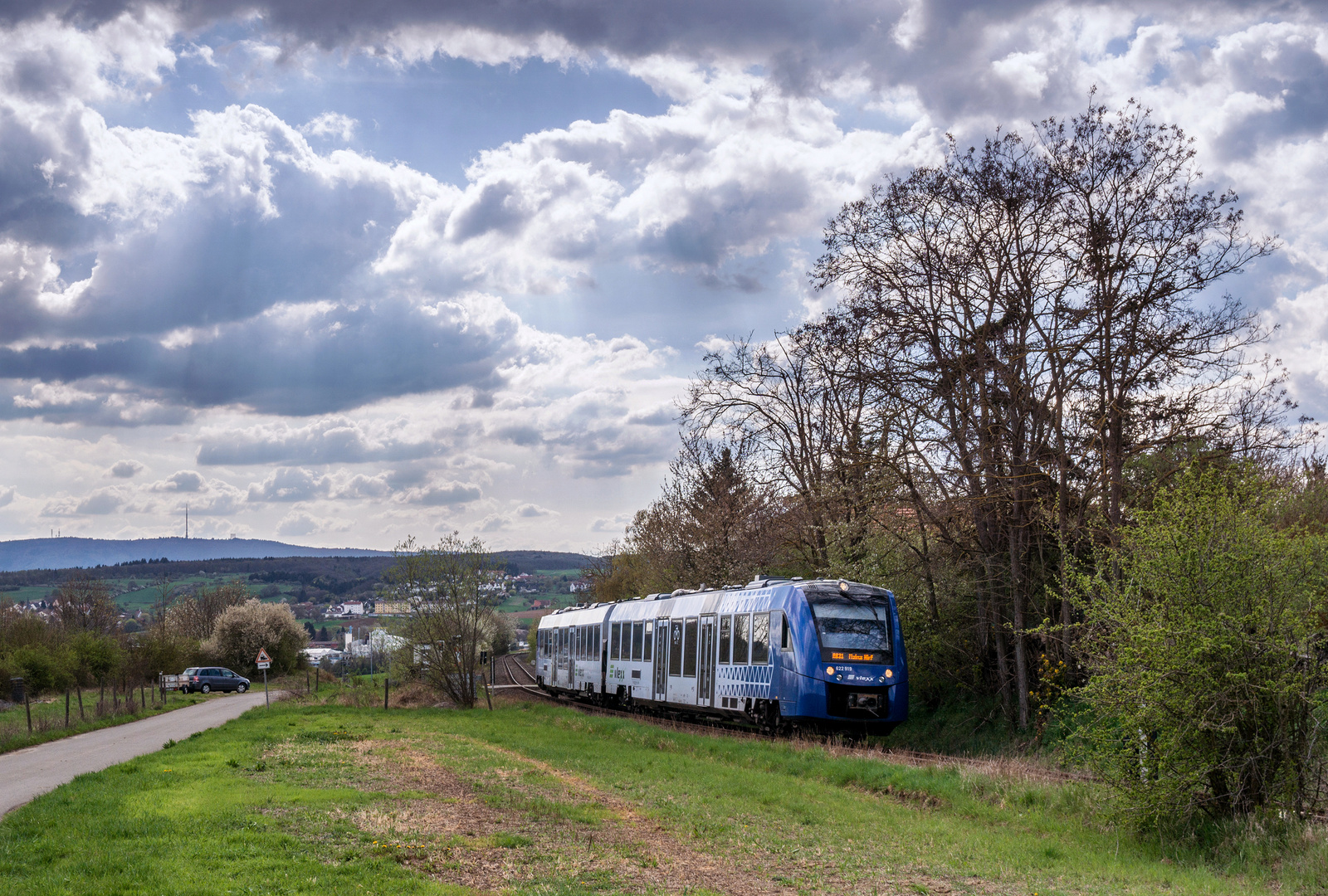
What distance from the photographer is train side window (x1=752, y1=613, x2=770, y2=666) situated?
2397 centimetres

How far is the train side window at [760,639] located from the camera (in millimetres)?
23969

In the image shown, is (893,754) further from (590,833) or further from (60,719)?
(60,719)

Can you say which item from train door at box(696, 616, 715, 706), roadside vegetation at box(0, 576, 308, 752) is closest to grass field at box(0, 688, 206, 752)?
roadside vegetation at box(0, 576, 308, 752)

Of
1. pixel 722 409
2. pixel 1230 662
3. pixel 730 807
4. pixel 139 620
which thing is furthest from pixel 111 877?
pixel 139 620

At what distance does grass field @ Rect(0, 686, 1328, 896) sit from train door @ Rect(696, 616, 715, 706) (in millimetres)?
7299

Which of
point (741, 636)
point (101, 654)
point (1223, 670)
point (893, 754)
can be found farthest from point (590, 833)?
point (101, 654)

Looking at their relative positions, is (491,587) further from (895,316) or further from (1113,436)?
(1113,436)

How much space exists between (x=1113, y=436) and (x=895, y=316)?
5.74 meters

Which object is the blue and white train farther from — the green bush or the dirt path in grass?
the green bush

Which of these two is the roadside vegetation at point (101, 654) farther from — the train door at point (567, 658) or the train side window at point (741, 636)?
the train side window at point (741, 636)

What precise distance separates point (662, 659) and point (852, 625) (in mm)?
9160

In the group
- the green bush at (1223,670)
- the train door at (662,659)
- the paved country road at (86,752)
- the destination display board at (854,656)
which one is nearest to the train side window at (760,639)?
the destination display board at (854,656)

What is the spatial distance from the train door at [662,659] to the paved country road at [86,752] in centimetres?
1264

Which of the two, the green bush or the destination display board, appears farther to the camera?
the destination display board
